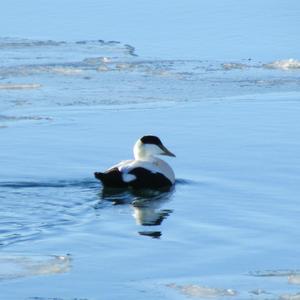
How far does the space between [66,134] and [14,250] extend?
534 centimetres

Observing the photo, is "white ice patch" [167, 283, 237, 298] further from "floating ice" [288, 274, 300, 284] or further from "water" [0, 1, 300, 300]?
"floating ice" [288, 274, 300, 284]

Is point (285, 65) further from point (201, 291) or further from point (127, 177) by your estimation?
point (201, 291)

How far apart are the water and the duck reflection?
3cm

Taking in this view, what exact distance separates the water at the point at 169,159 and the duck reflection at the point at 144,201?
0.03m

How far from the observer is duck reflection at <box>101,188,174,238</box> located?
1053 cm

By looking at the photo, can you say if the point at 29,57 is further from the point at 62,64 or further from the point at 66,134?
the point at 66,134

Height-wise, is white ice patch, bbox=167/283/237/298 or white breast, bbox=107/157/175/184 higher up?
white breast, bbox=107/157/175/184

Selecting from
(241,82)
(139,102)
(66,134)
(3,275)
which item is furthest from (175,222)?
(241,82)

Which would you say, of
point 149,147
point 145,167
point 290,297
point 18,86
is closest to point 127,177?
point 145,167

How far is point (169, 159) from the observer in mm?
13578

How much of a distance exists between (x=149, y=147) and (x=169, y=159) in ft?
2.50

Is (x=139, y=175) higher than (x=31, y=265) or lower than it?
higher

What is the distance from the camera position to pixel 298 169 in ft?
40.5

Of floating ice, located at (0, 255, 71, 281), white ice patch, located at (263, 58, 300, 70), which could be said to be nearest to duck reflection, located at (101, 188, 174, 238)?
floating ice, located at (0, 255, 71, 281)
